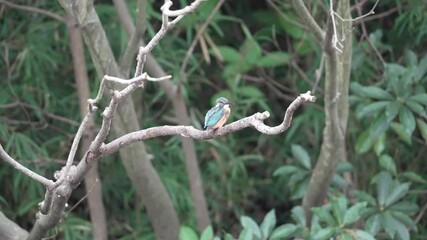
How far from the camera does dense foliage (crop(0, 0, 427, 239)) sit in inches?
140

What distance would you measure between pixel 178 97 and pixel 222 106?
159 centimetres

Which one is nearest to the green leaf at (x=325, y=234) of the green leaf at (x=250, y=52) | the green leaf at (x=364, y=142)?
the green leaf at (x=364, y=142)

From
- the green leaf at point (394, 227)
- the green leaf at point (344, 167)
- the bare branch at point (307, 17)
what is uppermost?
the bare branch at point (307, 17)

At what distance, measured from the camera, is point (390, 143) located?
404 cm

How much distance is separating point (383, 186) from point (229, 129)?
5.25ft

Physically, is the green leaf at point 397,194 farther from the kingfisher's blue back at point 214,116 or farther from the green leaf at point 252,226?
the kingfisher's blue back at point 214,116

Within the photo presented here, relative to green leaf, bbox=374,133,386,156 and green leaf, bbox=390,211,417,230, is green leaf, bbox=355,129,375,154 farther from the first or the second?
green leaf, bbox=390,211,417,230

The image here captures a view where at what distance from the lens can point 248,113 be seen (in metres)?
4.46

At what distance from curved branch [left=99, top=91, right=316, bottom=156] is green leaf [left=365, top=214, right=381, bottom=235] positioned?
1.44 meters

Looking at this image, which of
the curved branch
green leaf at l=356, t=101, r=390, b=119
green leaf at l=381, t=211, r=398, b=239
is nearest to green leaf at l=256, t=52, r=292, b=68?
green leaf at l=356, t=101, r=390, b=119

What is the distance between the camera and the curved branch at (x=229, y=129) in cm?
201

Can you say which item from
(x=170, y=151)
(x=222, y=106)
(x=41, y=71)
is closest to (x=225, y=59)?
(x=170, y=151)

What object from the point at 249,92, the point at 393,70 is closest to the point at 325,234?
the point at 393,70

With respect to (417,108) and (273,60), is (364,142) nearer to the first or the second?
(417,108)
